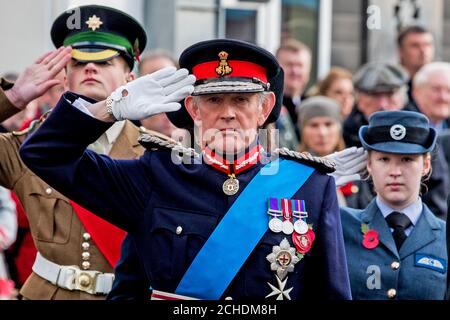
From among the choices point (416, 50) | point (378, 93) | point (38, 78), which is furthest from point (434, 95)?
point (38, 78)

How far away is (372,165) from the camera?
672 cm

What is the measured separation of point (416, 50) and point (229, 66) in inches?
207

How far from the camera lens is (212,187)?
561 centimetres

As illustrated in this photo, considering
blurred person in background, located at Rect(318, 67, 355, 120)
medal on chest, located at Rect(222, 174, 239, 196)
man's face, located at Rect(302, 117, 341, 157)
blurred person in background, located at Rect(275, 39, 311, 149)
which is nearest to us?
medal on chest, located at Rect(222, 174, 239, 196)

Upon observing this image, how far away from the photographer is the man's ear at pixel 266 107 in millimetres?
5738

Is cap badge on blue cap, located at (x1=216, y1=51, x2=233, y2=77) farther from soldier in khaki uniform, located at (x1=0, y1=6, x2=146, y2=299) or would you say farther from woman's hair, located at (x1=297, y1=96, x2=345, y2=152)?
woman's hair, located at (x1=297, y1=96, x2=345, y2=152)

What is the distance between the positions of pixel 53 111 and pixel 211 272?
0.85 m

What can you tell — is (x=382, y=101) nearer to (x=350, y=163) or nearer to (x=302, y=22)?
(x=350, y=163)

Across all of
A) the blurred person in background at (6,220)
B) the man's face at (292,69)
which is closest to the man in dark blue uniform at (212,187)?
the blurred person in background at (6,220)

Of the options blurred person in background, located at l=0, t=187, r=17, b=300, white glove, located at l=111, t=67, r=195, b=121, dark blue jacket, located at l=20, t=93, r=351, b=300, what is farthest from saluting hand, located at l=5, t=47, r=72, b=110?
white glove, located at l=111, t=67, r=195, b=121

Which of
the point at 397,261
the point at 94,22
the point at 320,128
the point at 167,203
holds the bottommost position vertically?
the point at 397,261

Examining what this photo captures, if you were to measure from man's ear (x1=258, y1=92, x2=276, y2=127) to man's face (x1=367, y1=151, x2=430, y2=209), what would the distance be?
1013 mm

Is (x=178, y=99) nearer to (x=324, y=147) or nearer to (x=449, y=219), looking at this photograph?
(x=449, y=219)

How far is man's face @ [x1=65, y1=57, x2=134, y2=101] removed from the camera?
6.59 m
